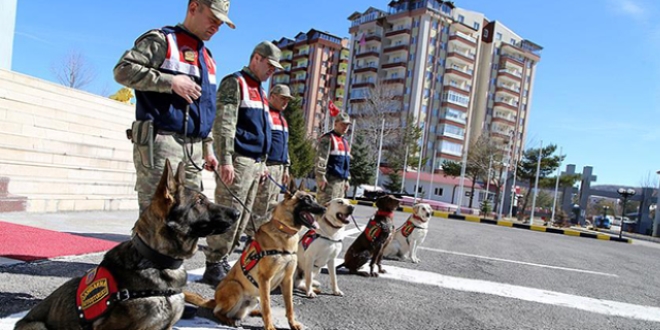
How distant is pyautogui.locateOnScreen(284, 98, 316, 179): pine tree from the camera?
128 feet

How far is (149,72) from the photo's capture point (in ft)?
9.72

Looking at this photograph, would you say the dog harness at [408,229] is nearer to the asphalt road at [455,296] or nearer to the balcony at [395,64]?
the asphalt road at [455,296]

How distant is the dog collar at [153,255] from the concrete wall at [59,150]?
5.99 m

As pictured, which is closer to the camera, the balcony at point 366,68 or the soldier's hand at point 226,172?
the soldier's hand at point 226,172

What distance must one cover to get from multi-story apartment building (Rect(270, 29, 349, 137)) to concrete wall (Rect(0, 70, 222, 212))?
2600 inches

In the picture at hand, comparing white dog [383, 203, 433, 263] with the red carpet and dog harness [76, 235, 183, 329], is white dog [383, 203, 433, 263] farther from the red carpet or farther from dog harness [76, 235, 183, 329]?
dog harness [76, 235, 183, 329]

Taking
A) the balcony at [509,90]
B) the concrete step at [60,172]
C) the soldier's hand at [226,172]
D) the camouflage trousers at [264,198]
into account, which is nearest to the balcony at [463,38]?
the balcony at [509,90]

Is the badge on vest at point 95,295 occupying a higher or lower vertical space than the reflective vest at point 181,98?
lower

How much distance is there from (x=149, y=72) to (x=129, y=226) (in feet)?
16.8

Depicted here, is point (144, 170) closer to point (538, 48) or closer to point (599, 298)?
point (599, 298)

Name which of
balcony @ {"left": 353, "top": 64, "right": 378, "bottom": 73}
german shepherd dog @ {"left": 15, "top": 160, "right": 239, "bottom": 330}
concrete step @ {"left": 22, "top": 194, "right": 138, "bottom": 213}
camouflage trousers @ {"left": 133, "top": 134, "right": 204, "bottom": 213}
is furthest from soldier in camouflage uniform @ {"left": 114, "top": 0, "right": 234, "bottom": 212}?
balcony @ {"left": 353, "top": 64, "right": 378, "bottom": 73}

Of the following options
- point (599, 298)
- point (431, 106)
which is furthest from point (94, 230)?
point (431, 106)

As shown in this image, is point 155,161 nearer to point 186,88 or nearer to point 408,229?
point 186,88

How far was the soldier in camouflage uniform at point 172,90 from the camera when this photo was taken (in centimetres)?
300
